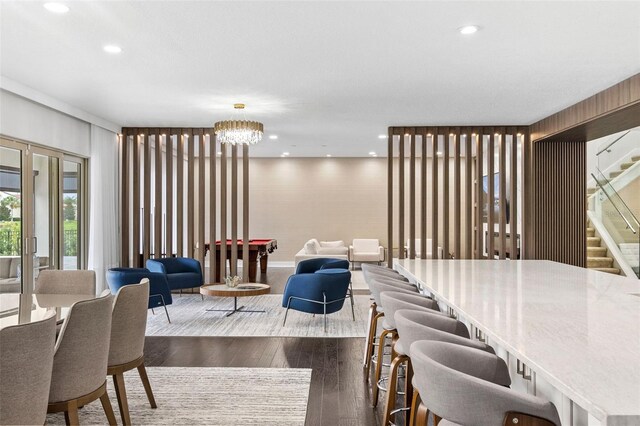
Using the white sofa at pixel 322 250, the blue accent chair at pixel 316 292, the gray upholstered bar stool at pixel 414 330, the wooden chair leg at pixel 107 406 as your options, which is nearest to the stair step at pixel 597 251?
the white sofa at pixel 322 250

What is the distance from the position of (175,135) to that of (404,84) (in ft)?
15.5

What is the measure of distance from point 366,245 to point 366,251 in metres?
0.16

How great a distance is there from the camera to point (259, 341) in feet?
18.6

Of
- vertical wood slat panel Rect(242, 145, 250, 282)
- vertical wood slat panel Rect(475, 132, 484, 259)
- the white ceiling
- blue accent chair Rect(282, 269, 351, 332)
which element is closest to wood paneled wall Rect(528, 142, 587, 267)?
vertical wood slat panel Rect(475, 132, 484, 259)

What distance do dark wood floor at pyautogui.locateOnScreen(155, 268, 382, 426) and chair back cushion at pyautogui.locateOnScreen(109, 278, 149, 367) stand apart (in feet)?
4.07

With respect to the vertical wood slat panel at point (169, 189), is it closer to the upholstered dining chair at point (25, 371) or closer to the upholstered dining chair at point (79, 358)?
the upholstered dining chair at point (79, 358)

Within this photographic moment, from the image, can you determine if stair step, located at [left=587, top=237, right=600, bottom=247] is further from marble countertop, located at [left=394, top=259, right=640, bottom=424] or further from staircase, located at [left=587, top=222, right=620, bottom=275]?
marble countertop, located at [left=394, top=259, right=640, bottom=424]

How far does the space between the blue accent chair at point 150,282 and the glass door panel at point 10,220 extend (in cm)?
108

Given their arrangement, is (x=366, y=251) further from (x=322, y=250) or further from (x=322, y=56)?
(x=322, y=56)

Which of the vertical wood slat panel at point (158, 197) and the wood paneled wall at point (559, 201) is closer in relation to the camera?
the wood paneled wall at point (559, 201)

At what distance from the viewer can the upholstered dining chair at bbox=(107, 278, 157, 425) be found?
3.15m

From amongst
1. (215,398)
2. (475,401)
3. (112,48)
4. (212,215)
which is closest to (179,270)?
(212,215)

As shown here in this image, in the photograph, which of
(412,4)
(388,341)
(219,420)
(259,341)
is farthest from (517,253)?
(219,420)

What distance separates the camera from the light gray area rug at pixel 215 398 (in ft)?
11.3
